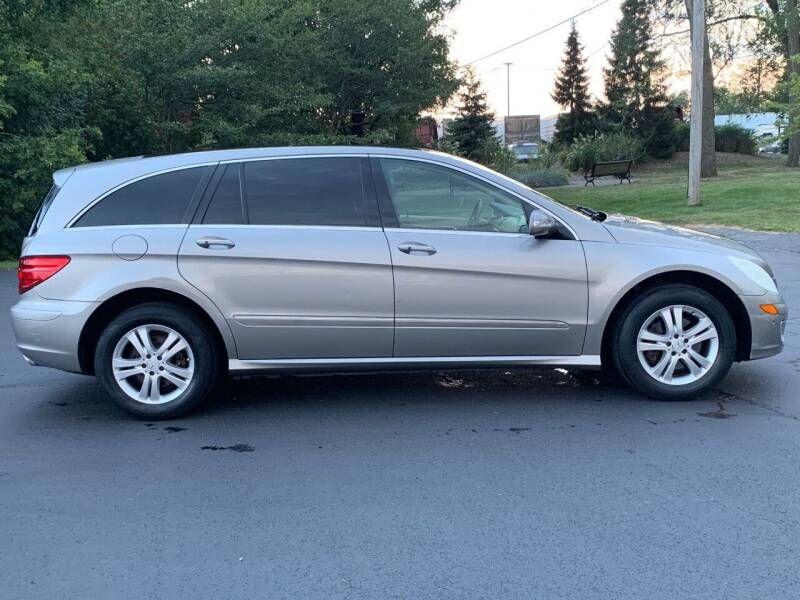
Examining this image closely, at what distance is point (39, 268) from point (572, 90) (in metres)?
56.9

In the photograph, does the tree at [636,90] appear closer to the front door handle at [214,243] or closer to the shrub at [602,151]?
the shrub at [602,151]

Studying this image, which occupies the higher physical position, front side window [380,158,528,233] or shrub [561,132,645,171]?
shrub [561,132,645,171]

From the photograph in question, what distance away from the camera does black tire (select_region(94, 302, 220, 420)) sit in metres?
5.23

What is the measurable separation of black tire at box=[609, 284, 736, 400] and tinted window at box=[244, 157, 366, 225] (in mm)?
1869

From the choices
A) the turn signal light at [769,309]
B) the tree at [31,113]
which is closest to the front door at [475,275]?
the turn signal light at [769,309]

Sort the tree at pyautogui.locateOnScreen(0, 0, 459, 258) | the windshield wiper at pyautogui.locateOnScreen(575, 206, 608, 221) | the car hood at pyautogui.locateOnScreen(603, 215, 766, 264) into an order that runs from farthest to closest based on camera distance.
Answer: the tree at pyautogui.locateOnScreen(0, 0, 459, 258), the windshield wiper at pyautogui.locateOnScreen(575, 206, 608, 221), the car hood at pyautogui.locateOnScreen(603, 215, 766, 264)

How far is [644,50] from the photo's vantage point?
1812 inches

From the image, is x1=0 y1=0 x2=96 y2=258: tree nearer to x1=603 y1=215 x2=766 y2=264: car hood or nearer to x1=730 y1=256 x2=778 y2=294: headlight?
x1=603 y1=215 x2=766 y2=264: car hood

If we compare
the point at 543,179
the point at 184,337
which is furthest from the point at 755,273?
the point at 543,179

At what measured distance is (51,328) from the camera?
5.21 m

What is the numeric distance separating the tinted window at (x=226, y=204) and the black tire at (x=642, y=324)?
8.55 ft

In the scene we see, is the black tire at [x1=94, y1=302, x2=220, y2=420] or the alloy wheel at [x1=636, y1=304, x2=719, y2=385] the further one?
the alloy wheel at [x1=636, y1=304, x2=719, y2=385]

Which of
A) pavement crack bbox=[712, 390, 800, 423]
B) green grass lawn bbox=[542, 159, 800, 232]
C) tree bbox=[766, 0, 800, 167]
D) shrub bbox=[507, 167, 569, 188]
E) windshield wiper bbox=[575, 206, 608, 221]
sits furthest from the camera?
shrub bbox=[507, 167, 569, 188]

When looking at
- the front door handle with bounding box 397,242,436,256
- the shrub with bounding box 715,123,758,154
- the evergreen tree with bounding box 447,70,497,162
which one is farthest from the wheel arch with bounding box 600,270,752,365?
the shrub with bounding box 715,123,758,154
